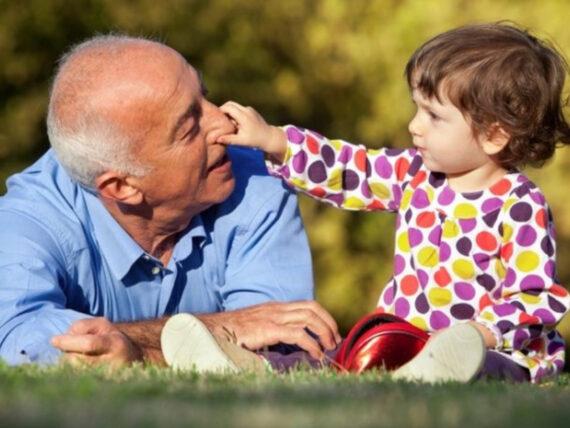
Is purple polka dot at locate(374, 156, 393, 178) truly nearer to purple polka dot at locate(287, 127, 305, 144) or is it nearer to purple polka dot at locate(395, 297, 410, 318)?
purple polka dot at locate(287, 127, 305, 144)

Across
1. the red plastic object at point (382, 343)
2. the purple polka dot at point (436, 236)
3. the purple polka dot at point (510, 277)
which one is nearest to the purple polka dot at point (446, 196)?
the purple polka dot at point (436, 236)

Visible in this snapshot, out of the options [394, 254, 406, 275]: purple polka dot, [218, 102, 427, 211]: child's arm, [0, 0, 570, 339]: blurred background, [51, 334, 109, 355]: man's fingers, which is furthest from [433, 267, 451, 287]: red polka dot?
[0, 0, 570, 339]: blurred background

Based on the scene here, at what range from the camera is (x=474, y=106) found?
550 cm

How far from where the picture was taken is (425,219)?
571cm

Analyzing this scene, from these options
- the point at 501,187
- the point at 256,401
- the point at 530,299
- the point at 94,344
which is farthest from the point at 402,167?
the point at 256,401

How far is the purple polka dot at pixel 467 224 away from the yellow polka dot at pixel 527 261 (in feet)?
0.93

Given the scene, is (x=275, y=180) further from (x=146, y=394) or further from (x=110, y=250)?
(x=146, y=394)

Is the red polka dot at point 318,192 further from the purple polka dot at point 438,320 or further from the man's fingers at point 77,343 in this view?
the man's fingers at point 77,343

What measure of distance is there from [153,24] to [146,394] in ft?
20.0

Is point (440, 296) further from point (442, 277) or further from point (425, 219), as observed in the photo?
point (425, 219)

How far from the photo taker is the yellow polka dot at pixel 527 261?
5267mm

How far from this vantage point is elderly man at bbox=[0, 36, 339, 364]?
5527mm

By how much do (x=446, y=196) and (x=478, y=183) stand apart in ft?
0.47

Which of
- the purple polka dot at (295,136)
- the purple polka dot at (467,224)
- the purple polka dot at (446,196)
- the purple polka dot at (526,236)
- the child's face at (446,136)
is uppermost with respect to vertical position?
the child's face at (446,136)
